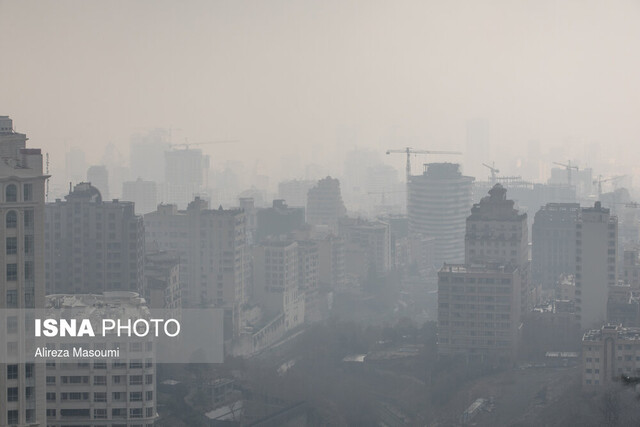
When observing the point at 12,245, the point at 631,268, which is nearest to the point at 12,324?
the point at 12,245

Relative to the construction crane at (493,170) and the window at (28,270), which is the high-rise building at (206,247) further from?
the construction crane at (493,170)

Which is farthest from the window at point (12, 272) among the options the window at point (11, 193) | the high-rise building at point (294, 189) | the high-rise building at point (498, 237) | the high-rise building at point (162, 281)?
the high-rise building at point (294, 189)

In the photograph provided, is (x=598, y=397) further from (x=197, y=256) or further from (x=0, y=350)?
(x=197, y=256)

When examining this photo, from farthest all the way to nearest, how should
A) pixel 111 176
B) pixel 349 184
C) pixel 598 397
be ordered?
pixel 349 184 < pixel 111 176 < pixel 598 397

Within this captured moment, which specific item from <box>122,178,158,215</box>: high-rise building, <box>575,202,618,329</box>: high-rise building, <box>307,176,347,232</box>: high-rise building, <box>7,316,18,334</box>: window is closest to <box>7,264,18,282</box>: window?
<box>7,316,18,334</box>: window

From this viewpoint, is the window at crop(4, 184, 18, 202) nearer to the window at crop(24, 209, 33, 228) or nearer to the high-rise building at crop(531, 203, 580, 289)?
the window at crop(24, 209, 33, 228)

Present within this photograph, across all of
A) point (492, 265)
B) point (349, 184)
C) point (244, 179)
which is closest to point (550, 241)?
point (492, 265)
